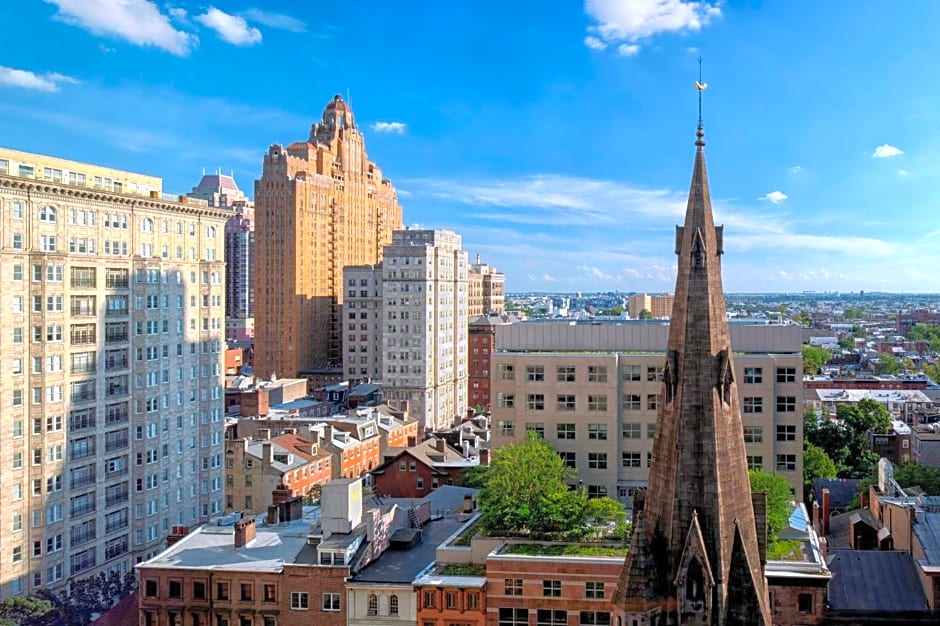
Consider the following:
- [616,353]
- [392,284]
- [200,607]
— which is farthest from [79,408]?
[392,284]

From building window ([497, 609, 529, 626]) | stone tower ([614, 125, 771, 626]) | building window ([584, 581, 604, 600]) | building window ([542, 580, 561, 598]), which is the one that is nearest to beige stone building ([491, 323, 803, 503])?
building window ([584, 581, 604, 600])

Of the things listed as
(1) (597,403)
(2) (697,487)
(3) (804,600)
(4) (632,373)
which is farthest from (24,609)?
(2) (697,487)

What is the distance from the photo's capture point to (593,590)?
49.6 metres

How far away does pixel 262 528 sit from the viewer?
211 feet

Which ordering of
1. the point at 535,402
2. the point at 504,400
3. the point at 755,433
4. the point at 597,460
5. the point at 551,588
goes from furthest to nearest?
the point at 504,400 < the point at 535,402 < the point at 597,460 < the point at 755,433 < the point at 551,588

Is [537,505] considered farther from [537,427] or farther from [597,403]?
[597,403]

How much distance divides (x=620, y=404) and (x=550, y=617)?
24.6 metres

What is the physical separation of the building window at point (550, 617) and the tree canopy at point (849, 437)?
77658mm

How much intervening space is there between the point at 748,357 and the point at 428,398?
115950mm

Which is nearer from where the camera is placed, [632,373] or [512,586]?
[512,586]

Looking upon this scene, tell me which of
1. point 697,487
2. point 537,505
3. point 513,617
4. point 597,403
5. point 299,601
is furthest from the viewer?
point 597,403

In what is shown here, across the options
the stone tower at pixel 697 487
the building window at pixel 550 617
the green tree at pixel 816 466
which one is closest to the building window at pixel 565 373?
the building window at pixel 550 617

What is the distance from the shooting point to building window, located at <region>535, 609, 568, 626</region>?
5041 cm

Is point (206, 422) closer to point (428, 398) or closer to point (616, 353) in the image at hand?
point (616, 353)
